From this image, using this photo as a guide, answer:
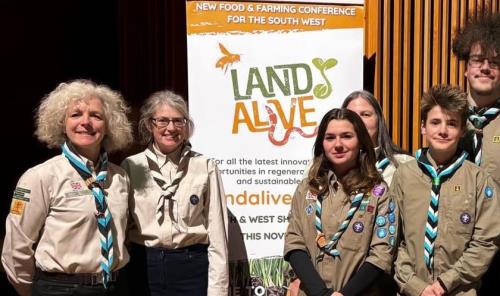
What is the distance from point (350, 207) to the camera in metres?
3.32

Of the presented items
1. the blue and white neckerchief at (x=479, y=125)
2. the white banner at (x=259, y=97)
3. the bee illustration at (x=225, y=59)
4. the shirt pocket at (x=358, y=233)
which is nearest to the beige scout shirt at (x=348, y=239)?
the shirt pocket at (x=358, y=233)

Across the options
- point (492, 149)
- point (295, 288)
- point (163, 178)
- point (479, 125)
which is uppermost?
point (479, 125)

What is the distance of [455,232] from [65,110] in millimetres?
2046

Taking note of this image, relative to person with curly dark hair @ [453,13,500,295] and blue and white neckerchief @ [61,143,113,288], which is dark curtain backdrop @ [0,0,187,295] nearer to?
blue and white neckerchief @ [61,143,113,288]

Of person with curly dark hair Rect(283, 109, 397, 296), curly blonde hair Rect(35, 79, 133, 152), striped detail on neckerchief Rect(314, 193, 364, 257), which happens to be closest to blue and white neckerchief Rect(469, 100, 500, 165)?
person with curly dark hair Rect(283, 109, 397, 296)

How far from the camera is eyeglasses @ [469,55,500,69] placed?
12.3 ft

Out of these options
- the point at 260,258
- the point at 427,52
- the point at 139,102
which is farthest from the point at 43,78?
the point at 427,52

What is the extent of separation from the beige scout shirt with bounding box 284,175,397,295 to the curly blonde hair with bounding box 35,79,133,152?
1.08 m

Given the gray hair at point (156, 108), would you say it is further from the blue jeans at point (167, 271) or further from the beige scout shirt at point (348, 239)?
the beige scout shirt at point (348, 239)

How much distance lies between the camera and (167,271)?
11.7ft

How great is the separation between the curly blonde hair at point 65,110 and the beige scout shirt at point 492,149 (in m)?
1.98

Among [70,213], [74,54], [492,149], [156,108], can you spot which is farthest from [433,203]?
[74,54]

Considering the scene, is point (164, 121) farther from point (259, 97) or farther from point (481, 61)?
point (481, 61)

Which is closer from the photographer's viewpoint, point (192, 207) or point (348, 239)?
point (348, 239)
